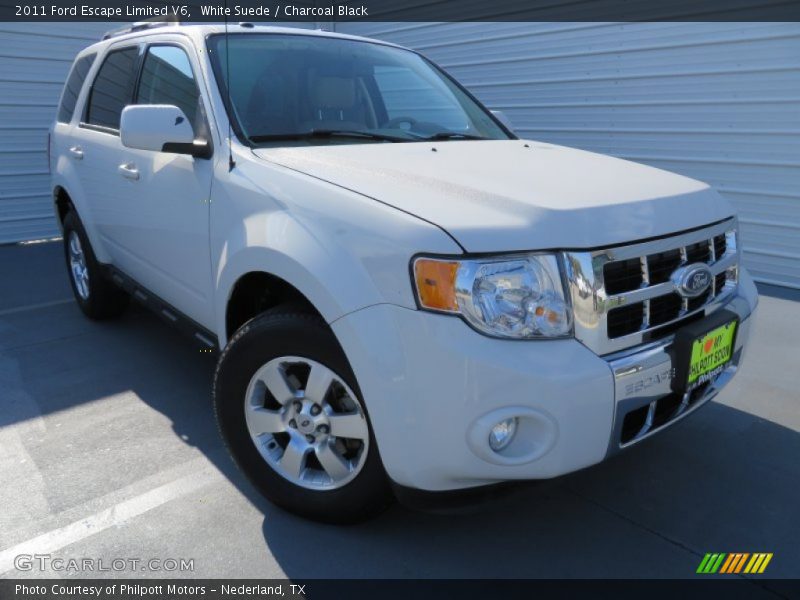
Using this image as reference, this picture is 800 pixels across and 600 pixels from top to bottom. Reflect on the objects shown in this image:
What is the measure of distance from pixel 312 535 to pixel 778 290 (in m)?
4.84

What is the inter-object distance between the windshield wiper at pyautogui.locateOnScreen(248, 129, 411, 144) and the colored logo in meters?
1.93

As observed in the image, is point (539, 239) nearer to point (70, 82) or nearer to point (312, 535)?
point (312, 535)

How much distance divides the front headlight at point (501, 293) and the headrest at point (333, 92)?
1.39 metres

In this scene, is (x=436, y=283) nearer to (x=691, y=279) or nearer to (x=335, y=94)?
(x=691, y=279)

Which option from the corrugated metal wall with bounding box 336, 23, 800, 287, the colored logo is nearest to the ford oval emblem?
the colored logo

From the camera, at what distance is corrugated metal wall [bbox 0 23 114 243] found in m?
7.27

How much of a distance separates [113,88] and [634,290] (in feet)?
10.3

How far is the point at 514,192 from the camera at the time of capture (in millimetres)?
2018

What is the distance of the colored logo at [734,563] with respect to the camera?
2.17m

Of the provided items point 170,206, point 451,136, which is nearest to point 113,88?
point 170,206

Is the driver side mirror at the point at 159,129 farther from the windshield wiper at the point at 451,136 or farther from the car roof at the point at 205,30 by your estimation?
the windshield wiper at the point at 451,136

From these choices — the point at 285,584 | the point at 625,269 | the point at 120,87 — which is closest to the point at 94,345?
the point at 120,87
